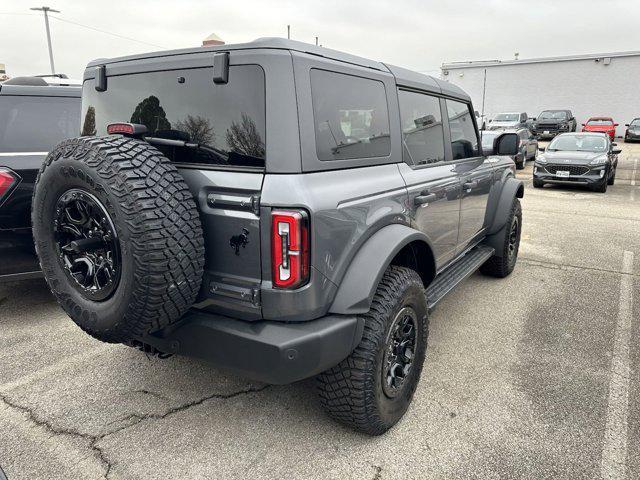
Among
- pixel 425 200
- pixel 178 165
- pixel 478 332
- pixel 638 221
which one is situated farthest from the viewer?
pixel 638 221

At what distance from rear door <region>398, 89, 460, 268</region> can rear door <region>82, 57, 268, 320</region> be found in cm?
109

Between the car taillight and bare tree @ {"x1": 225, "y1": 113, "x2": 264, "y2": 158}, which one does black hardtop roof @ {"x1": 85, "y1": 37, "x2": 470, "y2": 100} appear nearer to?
bare tree @ {"x1": 225, "y1": 113, "x2": 264, "y2": 158}

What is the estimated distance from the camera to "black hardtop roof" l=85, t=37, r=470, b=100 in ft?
6.61

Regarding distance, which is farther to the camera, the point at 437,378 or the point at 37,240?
the point at 437,378

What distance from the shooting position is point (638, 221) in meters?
8.17

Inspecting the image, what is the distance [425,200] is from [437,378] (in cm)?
119

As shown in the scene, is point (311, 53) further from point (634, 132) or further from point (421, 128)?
point (634, 132)

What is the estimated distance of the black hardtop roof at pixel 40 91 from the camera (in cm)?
393

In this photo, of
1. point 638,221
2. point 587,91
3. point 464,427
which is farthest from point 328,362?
point 587,91

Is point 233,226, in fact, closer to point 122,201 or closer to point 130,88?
point 122,201

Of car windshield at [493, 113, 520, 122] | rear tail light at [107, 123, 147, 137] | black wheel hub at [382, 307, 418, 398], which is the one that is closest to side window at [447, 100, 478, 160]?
black wheel hub at [382, 307, 418, 398]

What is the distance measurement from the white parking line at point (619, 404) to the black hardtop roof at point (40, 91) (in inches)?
193

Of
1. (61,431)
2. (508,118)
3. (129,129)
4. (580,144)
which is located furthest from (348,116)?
(508,118)

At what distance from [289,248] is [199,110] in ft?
2.72
